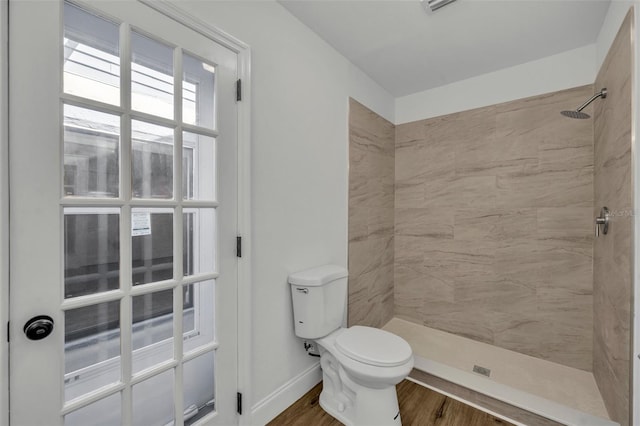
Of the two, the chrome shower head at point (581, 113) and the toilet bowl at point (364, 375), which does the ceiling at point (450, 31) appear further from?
the toilet bowl at point (364, 375)

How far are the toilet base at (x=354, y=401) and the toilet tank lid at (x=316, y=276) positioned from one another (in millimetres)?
491

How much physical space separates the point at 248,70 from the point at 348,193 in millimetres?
1158

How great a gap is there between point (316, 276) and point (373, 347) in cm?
51

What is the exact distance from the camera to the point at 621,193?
1.43m

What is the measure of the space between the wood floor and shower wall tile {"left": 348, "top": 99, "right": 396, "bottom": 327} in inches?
25.4

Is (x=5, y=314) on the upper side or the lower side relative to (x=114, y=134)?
lower

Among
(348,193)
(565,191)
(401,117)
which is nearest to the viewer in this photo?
(565,191)

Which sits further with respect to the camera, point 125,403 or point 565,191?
point 565,191

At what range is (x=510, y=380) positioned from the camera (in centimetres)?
193

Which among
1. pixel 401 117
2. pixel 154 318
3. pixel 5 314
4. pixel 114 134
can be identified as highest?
pixel 401 117

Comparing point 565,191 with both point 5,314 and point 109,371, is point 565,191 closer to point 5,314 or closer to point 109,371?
point 109,371

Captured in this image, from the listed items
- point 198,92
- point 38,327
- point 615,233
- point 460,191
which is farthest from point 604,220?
point 38,327

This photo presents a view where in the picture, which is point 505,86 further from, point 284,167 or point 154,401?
point 154,401

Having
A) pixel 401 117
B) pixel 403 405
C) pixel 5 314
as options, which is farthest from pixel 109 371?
pixel 401 117
